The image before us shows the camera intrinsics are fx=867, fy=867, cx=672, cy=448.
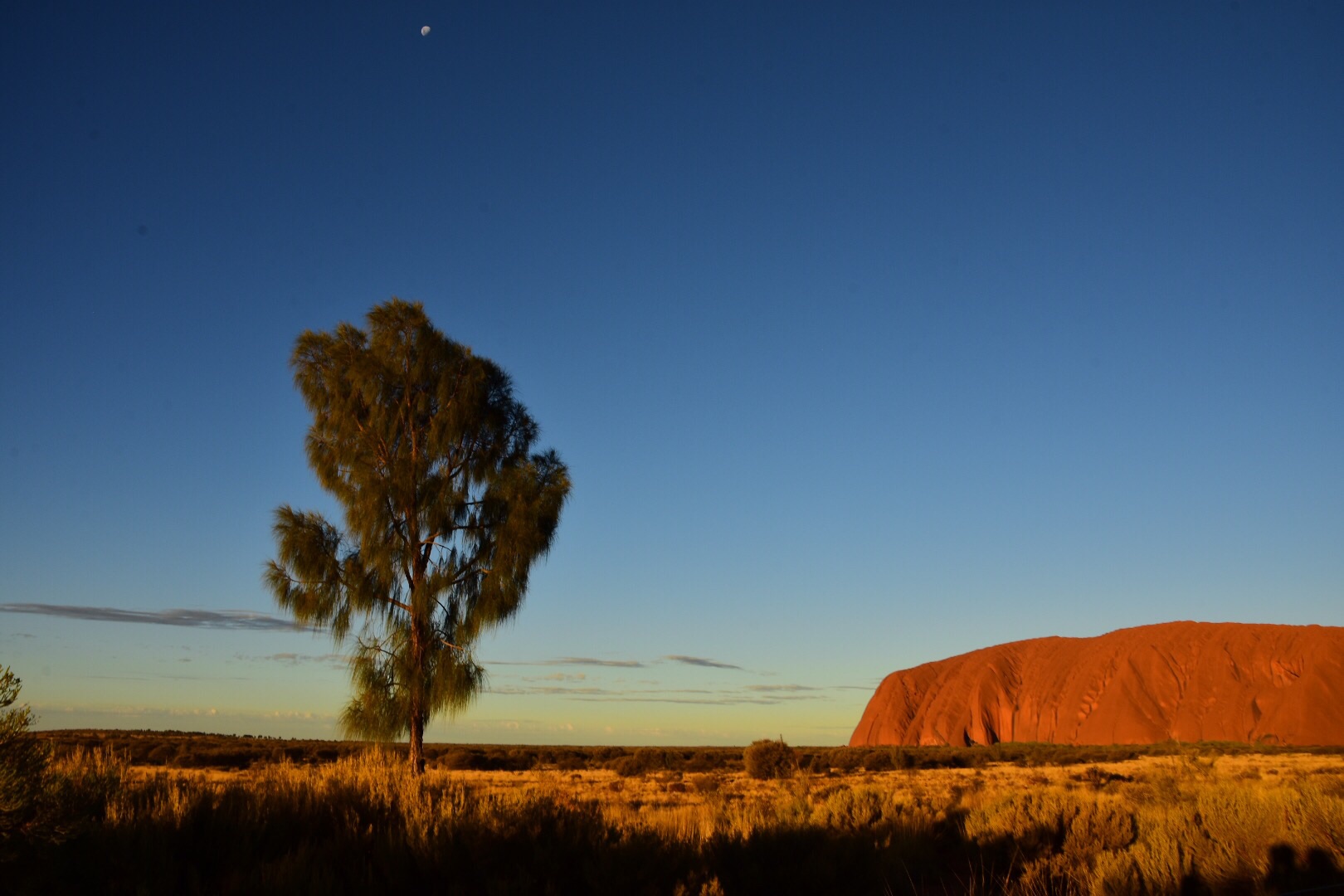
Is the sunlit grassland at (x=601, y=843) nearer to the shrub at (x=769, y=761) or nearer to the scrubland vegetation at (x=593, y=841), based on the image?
the scrubland vegetation at (x=593, y=841)

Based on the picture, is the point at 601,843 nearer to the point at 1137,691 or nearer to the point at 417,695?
the point at 417,695

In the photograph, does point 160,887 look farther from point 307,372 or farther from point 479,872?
point 307,372

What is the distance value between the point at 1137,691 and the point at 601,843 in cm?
7382

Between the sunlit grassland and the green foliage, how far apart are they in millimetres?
234

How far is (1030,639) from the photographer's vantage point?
88.3 meters

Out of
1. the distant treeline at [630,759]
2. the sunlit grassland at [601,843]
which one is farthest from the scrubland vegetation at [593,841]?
the distant treeline at [630,759]

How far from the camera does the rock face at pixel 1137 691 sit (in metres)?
60.7

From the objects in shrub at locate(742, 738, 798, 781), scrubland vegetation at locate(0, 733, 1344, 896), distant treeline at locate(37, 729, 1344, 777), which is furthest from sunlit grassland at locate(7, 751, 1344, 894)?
distant treeline at locate(37, 729, 1344, 777)

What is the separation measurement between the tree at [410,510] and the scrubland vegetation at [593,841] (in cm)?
826

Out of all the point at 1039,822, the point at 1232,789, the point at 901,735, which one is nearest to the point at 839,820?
the point at 1039,822

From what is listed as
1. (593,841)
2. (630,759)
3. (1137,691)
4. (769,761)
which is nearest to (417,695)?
(593,841)

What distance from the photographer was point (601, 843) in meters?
7.45

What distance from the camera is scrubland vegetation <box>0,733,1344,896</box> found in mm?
6047

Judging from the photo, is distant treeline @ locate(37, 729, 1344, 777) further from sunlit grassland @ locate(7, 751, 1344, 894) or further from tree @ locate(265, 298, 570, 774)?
sunlit grassland @ locate(7, 751, 1344, 894)
